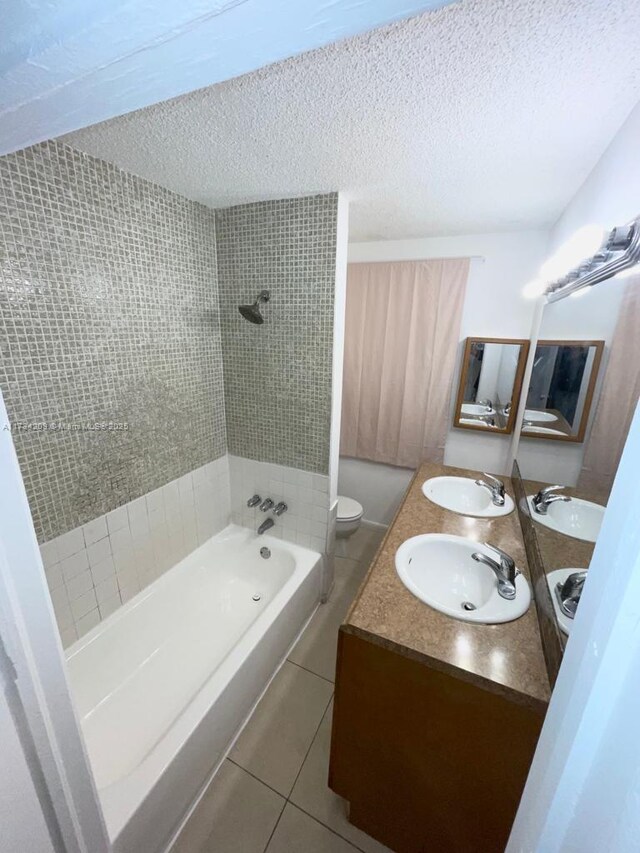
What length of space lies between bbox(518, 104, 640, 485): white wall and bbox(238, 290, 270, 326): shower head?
1.40 m

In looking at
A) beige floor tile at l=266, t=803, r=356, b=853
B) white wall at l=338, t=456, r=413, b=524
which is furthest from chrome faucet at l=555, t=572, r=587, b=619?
white wall at l=338, t=456, r=413, b=524

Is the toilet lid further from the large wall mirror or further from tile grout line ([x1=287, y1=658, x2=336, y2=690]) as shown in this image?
the large wall mirror

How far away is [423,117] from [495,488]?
164cm

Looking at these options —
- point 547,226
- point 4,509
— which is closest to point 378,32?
point 4,509

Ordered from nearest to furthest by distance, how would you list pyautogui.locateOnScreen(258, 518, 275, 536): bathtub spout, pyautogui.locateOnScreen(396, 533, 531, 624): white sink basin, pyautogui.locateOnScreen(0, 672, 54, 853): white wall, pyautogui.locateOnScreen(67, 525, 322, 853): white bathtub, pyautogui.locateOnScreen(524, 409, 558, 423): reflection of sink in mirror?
pyautogui.locateOnScreen(0, 672, 54, 853): white wall < pyautogui.locateOnScreen(67, 525, 322, 853): white bathtub < pyautogui.locateOnScreen(396, 533, 531, 624): white sink basin < pyautogui.locateOnScreen(524, 409, 558, 423): reflection of sink in mirror < pyautogui.locateOnScreen(258, 518, 275, 536): bathtub spout

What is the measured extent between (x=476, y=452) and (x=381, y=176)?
1.83 metres

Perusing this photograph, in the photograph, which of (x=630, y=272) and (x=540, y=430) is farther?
(x=540, y=430)

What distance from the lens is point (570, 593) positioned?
0.94m

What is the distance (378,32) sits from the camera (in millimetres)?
710

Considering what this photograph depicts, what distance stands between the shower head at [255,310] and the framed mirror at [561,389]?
1.40m

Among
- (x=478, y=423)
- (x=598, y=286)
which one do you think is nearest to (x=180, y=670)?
(x=478, y=423)

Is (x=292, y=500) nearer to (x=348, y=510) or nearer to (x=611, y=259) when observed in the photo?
(x=348, y=510)

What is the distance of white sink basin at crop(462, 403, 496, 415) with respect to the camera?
2282 millimetres

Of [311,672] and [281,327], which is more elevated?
[281,327]
